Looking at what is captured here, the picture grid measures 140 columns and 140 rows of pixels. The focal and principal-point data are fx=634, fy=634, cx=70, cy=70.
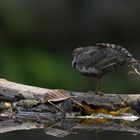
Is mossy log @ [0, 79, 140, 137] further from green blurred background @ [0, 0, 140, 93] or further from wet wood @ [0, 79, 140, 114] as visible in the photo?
green blurred background @ [0, 0, 140, 93]

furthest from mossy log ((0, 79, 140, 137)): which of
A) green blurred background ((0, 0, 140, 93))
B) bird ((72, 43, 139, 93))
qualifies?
green blurred background ((0, 0, 140, 93))

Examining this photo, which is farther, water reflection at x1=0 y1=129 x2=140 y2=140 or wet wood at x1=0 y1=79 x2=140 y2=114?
wet wood at x1=0 y1=79 x2=140 y2=114

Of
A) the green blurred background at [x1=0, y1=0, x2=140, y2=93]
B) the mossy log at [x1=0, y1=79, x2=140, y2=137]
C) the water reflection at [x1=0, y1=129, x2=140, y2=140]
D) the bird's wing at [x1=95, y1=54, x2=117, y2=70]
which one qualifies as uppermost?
the green blurred background at [x1=0, y1=0, x2=140, y2=93]

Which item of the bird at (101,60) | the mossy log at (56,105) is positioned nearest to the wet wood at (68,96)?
the mossy log at (56,105)

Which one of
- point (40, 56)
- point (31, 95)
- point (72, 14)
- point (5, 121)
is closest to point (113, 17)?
point (72, 14)

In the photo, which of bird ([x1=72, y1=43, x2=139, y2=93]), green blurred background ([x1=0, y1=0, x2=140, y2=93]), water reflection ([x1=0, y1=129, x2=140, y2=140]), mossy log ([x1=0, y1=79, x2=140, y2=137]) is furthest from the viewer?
green blurred background ([x1=0, y1=0, x2=140, y2=93])

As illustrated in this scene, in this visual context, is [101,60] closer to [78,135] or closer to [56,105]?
[56,105]

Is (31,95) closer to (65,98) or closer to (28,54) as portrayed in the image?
(65,98)
